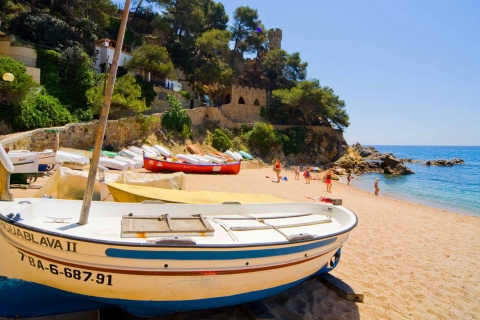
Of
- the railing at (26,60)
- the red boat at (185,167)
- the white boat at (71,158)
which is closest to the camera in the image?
the white boat at (71,158)

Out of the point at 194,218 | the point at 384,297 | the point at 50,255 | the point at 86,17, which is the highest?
the point at 86,17

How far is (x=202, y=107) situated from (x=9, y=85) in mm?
17441

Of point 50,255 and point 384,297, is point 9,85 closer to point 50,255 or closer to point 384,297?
point 50,255

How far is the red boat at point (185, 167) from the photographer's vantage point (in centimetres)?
1802

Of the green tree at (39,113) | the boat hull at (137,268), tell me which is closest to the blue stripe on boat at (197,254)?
the boat hull at (137,268)

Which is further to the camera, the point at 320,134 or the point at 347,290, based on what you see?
the point at 320,134

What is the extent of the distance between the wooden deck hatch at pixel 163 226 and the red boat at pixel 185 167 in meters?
14.1

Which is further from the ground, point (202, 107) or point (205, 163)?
point (202, 107)

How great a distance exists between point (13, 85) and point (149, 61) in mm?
13627

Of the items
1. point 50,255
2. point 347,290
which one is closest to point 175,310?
point 50,255

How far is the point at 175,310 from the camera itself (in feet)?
12.6

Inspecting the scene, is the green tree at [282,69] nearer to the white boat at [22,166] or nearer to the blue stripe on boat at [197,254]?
the white boat at [22,166]

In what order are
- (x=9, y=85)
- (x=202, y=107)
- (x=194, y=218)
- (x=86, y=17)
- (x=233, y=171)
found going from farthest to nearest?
(x=202, y=107) < (x=86, y=17) < (x=233, y=171) < (x=9, y=85) < (x=194, y=218)

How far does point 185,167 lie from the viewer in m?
19.2
